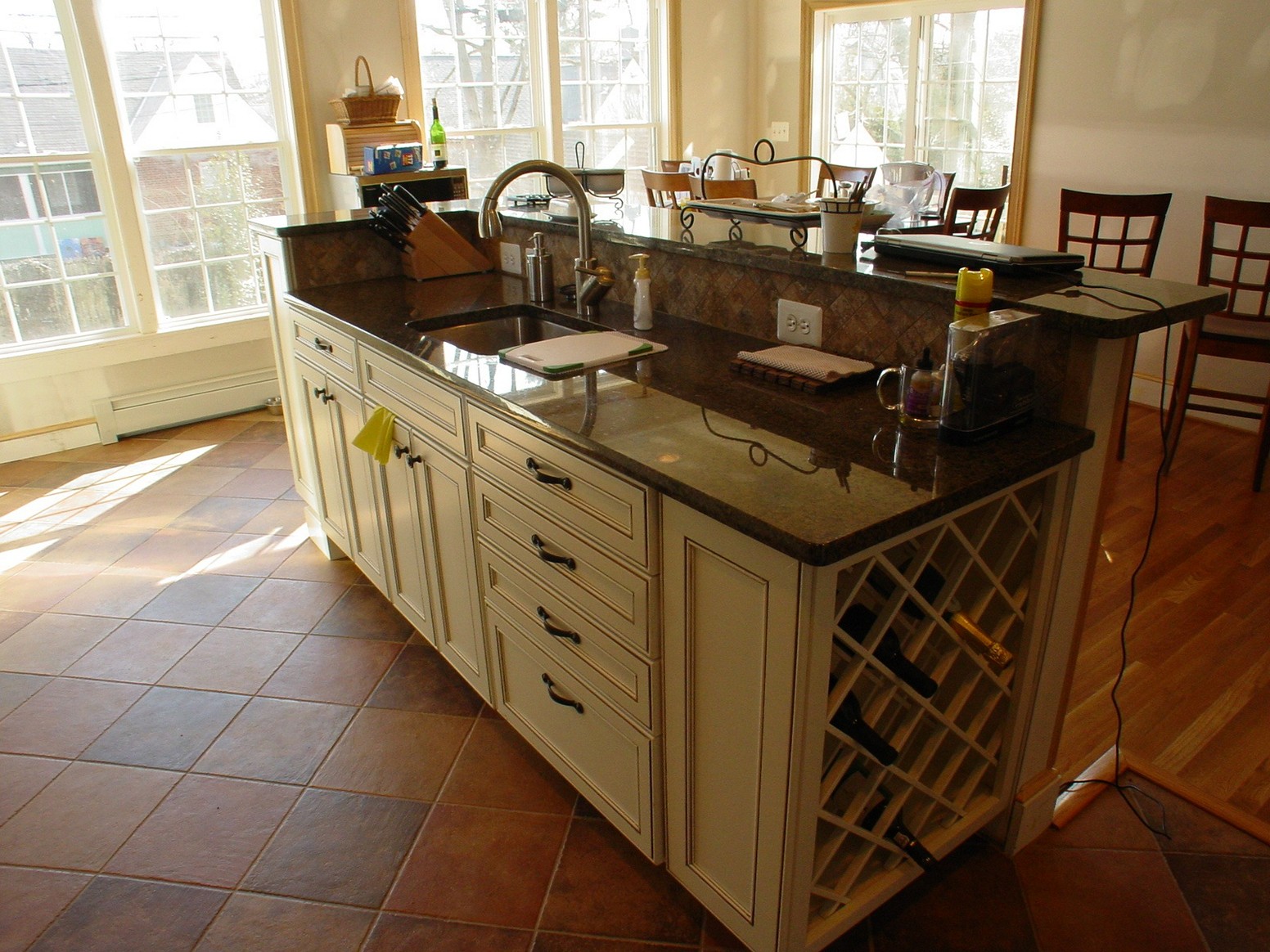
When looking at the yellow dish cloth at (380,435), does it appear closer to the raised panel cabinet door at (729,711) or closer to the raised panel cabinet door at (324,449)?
the raised panel cabinet door at (324,449)

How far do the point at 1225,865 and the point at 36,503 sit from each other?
410 centimetres

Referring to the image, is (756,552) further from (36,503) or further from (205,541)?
(36,503)

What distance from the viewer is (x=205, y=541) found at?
3.39 metres

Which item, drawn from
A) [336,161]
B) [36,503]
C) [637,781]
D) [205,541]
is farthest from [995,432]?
[336,161]

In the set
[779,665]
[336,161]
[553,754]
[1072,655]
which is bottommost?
[553,754]

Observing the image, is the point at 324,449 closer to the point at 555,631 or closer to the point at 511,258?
the point at 511,258

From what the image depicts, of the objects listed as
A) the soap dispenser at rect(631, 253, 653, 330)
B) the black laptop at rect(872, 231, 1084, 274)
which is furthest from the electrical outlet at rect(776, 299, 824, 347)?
the soap dispenser at rect(631, 253, 653, 330)

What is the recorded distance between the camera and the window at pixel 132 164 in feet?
13.2

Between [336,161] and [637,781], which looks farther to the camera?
[336,161]

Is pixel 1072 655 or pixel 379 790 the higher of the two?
pixel 1072 655

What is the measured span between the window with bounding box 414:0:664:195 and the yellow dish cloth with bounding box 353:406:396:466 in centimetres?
318

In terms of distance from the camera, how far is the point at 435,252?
300 cm

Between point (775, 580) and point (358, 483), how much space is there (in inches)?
67.9

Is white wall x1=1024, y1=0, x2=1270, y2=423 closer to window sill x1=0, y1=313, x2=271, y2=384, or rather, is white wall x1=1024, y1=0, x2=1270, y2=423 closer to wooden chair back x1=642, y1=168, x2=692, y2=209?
wooden chair back x1=642, y1=168, x2=692, y2=209
